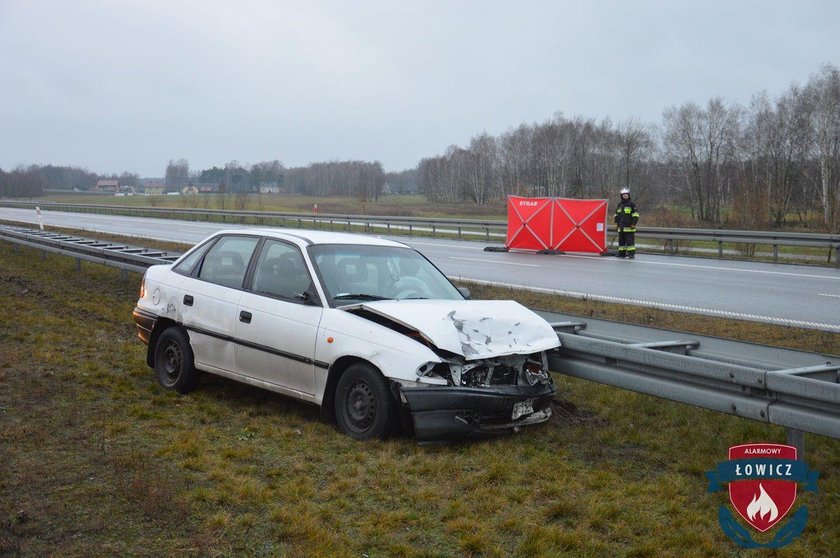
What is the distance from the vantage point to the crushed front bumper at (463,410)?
574 cm

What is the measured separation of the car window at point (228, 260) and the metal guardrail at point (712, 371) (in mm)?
2836

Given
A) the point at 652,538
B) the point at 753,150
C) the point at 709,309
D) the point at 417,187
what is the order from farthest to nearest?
the point at 417,187
the point at 753,150
the point at 709,309
the point at 652,538

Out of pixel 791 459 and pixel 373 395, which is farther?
pixel 373 395

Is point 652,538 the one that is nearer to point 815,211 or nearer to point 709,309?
point 709,309

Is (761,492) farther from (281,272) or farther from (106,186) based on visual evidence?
(106,186)

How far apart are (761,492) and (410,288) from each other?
367 cm

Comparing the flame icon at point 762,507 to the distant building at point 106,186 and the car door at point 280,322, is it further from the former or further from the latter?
the distant building at point 106,186

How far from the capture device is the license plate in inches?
238

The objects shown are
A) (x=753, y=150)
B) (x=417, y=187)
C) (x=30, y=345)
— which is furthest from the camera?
(x=417, y=187)

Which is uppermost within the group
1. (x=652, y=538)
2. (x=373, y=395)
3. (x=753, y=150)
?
(x=753, y=150)

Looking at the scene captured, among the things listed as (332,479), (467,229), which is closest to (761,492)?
(332,479)

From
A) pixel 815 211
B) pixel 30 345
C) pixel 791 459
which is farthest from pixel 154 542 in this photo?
pixel 815 211

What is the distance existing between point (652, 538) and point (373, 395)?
2.31 m

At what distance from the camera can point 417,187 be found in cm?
12562
